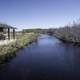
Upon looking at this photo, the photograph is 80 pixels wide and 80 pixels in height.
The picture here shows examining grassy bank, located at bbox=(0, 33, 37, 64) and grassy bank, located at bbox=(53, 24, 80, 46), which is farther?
grassy bank, located at bbox=(53, 24, 80, 46)

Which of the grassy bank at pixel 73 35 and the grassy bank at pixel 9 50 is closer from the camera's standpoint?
the grassy bank at pixel 9 50

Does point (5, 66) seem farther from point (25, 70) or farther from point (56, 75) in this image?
point (56, 75)

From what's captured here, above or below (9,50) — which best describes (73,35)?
above

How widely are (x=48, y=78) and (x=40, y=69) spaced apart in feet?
7.92

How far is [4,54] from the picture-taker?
19.5 m

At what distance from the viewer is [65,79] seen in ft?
37.8

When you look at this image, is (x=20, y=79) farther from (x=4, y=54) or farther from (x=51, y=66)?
(x=4, y=54)

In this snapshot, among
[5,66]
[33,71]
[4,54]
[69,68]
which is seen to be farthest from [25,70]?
[4,54]

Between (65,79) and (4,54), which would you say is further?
(4,54)

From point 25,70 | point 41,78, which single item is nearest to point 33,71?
point 25,70

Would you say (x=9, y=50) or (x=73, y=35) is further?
(x=73, y=35)

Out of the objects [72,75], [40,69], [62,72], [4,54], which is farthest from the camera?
[4,54]

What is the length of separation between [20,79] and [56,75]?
2.52 meters

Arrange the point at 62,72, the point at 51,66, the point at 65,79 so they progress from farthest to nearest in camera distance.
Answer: the point at 51,66, the point at 62,72, the point at 65,79
